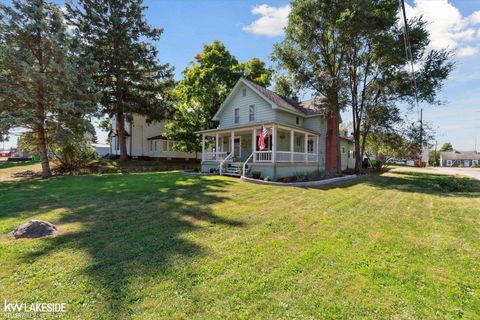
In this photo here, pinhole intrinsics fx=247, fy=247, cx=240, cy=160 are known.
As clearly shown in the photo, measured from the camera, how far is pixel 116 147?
1305 inches

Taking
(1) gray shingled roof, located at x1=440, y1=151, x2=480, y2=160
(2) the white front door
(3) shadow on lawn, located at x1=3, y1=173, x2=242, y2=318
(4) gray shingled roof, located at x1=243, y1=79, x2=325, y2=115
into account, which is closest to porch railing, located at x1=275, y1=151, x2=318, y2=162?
(4) gray shingled roof, located at x1=243, y1=79, x2=325, y2=115

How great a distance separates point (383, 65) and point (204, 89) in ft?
52.6

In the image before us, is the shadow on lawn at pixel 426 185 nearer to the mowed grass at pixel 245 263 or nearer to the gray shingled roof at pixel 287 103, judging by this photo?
the mowed grass at pixel 245 263

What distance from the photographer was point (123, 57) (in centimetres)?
2242

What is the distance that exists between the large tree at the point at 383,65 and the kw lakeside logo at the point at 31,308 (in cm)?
2092

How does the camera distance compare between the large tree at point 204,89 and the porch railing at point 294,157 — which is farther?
the large tree at point 204,89

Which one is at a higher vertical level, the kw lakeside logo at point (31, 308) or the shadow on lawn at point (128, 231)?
the shadow on lawn at point (128, 231)

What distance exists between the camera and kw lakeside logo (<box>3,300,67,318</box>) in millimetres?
2725

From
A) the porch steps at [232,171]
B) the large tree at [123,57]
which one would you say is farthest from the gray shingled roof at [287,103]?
the large tree at [123,57]

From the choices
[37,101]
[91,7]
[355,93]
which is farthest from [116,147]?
[355,93]

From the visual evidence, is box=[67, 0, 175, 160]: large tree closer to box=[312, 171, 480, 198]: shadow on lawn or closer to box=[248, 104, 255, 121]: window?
box=[248, 104, 255, 121]: window

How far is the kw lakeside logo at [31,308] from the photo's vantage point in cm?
272

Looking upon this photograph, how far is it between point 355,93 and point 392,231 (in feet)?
62.5

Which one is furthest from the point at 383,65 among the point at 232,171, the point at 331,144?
the point at 232,171
